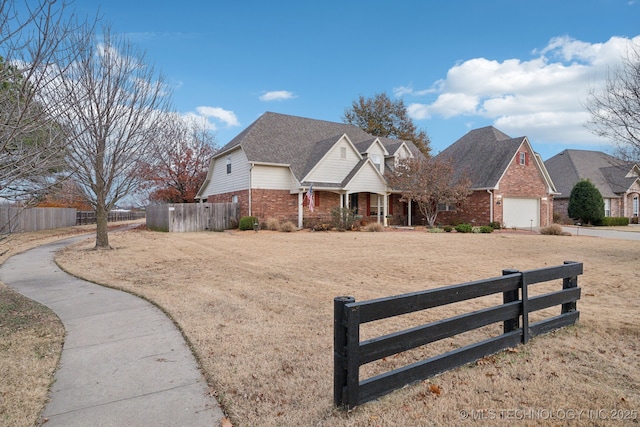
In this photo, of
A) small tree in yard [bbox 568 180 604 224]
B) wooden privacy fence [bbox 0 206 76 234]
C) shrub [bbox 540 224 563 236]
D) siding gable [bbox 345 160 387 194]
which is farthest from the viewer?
small tree in yard [bbox 568 180 604 224]

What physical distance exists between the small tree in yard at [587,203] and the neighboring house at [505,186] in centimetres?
302

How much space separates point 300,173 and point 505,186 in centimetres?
1467

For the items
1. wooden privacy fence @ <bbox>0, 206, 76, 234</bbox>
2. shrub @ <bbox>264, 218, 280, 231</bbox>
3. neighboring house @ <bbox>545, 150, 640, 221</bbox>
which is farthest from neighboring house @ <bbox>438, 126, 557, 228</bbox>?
wooden privacy fence @ <bbox>0, 206, 76, 234</bbox>

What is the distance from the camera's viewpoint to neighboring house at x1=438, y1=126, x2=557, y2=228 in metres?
26.1

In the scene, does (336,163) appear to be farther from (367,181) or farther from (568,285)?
(568,285)

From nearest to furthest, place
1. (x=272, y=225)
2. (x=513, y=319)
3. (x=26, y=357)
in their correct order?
1. (x=26, y=357)
2. (x=513, y=319)
3. (x=272, y=225)

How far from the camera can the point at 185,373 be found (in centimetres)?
379

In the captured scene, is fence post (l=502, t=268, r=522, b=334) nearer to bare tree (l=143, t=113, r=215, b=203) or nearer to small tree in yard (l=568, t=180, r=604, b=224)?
small tree in yard (l=568, t=180, r=604, b=224)

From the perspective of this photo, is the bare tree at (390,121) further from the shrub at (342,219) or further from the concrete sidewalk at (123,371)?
the concrete sidewalk at (123,371)

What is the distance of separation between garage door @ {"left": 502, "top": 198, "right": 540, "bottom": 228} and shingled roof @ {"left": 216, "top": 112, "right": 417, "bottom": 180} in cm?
880

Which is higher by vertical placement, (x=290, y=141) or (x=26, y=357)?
(x=290, y=141)

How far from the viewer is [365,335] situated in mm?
4910

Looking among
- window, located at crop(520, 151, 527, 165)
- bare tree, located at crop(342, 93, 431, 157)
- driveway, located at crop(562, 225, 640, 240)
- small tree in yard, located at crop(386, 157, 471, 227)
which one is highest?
bare tree, located at crop(342, 93, 431, 157)

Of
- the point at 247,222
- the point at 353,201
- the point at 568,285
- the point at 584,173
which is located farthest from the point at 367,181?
the point at 584,173
